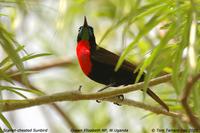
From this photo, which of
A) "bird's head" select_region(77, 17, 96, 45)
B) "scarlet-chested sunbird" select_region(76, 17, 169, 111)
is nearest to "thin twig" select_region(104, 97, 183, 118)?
"scarlet-chested sunbird" select_region(76, 17, 169, 111)

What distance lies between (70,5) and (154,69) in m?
2.55

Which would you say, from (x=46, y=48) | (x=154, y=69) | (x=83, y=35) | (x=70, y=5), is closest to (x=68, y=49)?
(x=46, y=48)

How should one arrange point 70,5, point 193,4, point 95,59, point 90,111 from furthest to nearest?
point 90,111 < point 70,5 < point 95,59 < point 193,4

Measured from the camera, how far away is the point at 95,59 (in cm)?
336

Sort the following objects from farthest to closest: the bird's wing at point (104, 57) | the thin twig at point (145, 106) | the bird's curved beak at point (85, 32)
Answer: the bird's curved beak at point (85, 32)
the bird's wing at point (104, 57)
the thin twig at point (145, 106)

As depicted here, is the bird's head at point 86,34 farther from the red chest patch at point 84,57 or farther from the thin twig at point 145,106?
the thin twig at point 145,106

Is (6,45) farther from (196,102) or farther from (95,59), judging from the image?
(95,59)

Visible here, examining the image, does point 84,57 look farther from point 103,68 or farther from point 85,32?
point 85,32

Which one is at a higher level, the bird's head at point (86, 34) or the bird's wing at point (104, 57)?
the bird's head at point (86, 34)

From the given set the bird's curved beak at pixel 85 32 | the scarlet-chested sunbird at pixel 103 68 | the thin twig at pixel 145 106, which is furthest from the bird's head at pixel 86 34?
the thin twig at pixel 145 106

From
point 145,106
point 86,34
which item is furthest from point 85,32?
point 145,106

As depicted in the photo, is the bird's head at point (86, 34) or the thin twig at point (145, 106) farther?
the bird's head at point (86, 34)

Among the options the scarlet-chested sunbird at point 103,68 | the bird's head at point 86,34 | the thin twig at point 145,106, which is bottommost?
the thin twig at point 145,106

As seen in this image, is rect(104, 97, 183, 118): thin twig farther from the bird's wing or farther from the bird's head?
the bird's head
